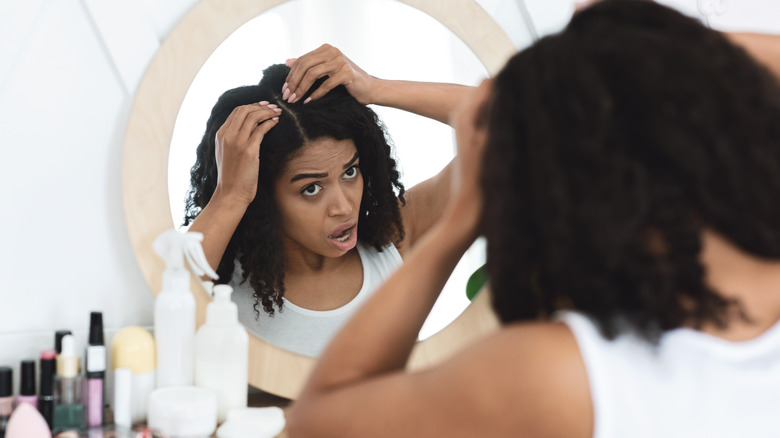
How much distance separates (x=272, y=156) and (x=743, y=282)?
0.63 meters

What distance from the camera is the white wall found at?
906 millimetres

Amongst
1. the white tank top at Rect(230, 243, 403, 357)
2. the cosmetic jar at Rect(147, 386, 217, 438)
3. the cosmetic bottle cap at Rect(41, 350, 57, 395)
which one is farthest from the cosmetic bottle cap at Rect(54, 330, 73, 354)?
the white tank top at Rect(230, 243, 403, 357)

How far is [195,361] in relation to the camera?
93 centimetres

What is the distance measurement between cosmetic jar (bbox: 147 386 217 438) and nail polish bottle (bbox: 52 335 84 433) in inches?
3.1

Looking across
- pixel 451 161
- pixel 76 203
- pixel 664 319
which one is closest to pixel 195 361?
pixel 76 203

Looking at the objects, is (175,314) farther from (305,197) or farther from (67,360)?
(305,197)

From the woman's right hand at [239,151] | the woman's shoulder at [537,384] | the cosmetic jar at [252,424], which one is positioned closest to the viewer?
the woman's shoulder at [537,384]

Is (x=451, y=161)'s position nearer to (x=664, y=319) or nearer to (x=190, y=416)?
(x=190, y=416)

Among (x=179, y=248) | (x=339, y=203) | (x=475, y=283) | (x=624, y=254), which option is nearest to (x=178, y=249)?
(x=179, y=248)

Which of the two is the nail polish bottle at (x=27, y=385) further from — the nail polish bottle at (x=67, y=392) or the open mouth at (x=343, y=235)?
the open mouth at (x=343, y=235)

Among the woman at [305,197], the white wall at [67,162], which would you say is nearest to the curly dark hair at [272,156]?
the woman at [305,197]

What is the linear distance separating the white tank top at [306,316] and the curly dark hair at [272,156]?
0.01 meters

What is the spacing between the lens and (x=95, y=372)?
858mm

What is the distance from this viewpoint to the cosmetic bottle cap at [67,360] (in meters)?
0.84
